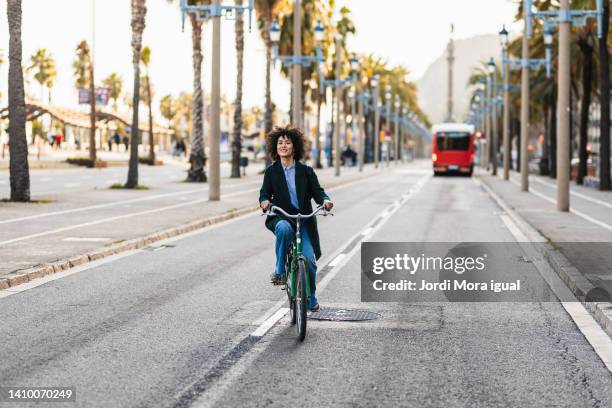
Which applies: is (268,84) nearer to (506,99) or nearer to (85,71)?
(506,99)

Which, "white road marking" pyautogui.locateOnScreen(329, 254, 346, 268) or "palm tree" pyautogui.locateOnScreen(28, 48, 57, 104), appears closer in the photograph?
"white road marking" pyautogui.locateOnScreen(329, 254, 346, 268)

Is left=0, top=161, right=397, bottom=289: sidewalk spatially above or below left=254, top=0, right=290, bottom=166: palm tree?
below

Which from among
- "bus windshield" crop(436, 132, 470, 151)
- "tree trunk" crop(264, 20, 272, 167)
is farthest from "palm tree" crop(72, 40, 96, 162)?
"bus windshield" crop(436, 132, 470, 151)

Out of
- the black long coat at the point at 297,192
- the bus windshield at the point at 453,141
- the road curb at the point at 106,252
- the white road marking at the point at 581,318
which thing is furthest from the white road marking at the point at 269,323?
the bus windshield at the point at 453,141

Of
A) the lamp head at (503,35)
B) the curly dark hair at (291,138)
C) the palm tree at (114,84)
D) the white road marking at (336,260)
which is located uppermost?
the palm tree at (114,84)

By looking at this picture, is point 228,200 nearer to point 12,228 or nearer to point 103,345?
point 12,228

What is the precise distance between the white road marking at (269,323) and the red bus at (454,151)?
57354 millimetres

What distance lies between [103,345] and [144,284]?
3.94 m

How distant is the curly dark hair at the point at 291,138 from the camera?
368 inches

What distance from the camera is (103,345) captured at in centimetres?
827

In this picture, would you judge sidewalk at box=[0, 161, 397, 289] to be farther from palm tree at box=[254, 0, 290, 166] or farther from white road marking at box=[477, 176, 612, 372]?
palm tree at box=[254, 0, 290, 166]

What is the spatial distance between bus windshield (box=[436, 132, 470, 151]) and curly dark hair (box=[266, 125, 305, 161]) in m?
58.6

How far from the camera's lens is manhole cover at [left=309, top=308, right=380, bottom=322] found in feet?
32.0

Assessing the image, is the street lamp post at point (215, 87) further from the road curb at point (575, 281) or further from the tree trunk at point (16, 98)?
the road curb at point (575, 281)
